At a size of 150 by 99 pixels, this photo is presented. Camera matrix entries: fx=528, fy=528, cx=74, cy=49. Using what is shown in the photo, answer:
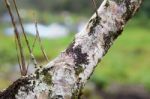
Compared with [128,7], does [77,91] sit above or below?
below

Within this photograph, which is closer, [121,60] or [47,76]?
[47,76]

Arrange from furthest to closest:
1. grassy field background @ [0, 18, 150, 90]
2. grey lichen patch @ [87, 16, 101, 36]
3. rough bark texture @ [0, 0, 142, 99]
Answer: grassy field background @ [0, 18, 150, 90] → grey lichen patch @ [87, 16, 101, 36] → rough bark texture @ [0, 0, 142, 99]

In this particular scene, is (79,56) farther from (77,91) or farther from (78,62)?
(77,91)

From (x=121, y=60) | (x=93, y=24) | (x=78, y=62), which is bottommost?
(x=78, y=62)

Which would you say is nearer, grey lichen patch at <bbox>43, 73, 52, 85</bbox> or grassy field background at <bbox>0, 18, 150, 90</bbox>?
grey lichen patch at <bbox>43, 73, 52, 85</bbox>

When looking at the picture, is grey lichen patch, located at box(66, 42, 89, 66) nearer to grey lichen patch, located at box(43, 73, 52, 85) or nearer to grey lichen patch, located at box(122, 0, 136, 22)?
grey lichen patch, located at box(43, 73, 52, 85)

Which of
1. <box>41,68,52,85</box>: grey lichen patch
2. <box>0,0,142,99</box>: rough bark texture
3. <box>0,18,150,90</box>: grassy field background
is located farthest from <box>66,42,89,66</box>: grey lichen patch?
<box>0,18,150,90</box>: grassy field background

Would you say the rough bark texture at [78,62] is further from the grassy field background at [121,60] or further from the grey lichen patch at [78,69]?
the grassy field background at [121,60]

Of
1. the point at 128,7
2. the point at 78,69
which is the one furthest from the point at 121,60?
the point at 78,69

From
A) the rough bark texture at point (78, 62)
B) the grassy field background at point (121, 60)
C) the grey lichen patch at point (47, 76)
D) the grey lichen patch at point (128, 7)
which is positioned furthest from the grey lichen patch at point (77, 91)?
the grassy field background at point (121, 60)
